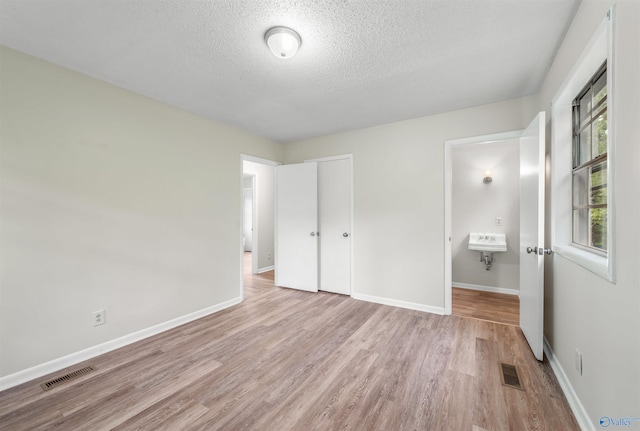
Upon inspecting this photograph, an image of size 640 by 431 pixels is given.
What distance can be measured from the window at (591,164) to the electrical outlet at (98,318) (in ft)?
12.4

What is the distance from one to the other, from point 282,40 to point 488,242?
392cm

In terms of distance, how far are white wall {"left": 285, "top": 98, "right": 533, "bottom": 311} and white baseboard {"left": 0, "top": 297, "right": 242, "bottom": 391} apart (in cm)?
227

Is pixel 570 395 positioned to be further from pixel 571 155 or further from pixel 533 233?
pixel 571 155

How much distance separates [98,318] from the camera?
7.82ft

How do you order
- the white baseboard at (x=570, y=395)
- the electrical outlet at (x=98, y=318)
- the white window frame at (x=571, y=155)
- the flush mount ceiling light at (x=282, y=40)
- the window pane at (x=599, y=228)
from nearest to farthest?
1. the white window frame at (x=571, y=155)
2. the white baseboard at (x=570, y=395)
3. the window pane at (x=599, y=228)
4. the flush mount ceiling light at (x=282, y=40)
5. the electrical outlet at (x=98, y=318)

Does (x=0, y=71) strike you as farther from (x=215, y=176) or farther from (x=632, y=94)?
(x=632, y=94)

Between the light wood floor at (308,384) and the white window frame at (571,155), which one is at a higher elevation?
the white window frame at (571,155)

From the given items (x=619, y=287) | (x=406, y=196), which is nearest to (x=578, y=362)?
(x=619, y=287)

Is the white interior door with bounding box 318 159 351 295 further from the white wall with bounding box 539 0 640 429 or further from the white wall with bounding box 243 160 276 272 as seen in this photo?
the white wall with bounding box 539 0 640 429

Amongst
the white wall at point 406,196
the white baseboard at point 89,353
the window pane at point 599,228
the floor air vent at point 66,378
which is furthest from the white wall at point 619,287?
the white baseboard at point 89,353

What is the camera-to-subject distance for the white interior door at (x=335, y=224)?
4.03 metres

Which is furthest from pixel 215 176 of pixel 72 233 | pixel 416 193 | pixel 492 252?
pixel 492 252

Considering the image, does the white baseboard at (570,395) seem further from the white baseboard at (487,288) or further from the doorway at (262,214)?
the doorway at (262,214)

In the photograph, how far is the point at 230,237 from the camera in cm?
363
